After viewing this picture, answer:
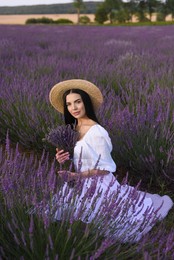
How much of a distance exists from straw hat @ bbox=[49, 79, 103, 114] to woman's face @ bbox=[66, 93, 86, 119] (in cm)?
5

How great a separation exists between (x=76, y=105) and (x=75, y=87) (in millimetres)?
108

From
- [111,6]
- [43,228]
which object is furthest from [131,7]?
[43,228]

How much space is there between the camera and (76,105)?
2.33m

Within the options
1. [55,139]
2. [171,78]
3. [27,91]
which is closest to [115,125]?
[55,139]

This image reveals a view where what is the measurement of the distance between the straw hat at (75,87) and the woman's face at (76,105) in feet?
0.18

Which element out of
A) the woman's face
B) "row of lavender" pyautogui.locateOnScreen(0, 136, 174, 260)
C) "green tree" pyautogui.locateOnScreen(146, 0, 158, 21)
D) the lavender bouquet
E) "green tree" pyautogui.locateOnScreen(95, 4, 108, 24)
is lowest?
"row of lavender" pyautogui.locateOnScreen(0, 136, 174, 260)

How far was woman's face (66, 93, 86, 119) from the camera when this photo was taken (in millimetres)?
2322

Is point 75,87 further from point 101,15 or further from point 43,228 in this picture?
point 101,15

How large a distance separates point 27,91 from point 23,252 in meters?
2.47

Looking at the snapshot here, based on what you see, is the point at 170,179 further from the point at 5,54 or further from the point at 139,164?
the point at 5,54

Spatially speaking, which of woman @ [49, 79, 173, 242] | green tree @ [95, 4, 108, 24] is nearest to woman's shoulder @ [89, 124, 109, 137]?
woman @ [49, 79, 173, 242]

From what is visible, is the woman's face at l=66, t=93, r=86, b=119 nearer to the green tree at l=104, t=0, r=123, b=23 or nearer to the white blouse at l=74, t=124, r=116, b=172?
the white blouse at l=74, t=124, r=116, b=172

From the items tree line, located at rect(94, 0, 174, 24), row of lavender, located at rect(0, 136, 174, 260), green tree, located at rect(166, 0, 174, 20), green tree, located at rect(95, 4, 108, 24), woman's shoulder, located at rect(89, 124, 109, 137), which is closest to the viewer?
row of lavender, located at rect(0, 136, 174, 260)

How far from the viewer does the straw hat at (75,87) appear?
2305 millimetres
